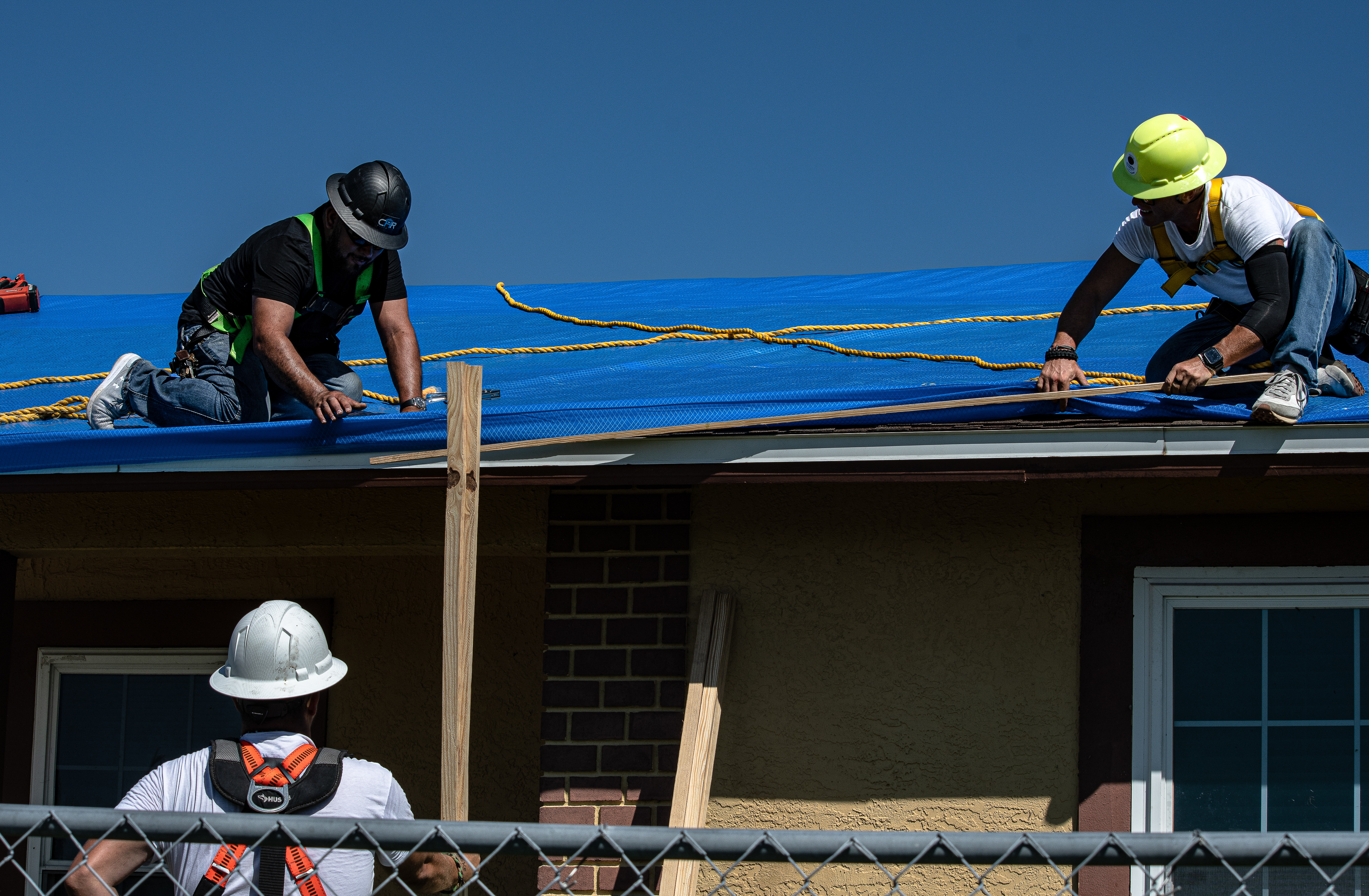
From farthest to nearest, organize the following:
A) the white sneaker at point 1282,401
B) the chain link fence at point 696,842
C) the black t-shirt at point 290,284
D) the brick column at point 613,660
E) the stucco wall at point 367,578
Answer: the stucco wall at point 367,578, the black t-shirt at point 290,284, the brick column at point 613,660, the white sneaker at point 1282,401, the chain link fence at point 696,842

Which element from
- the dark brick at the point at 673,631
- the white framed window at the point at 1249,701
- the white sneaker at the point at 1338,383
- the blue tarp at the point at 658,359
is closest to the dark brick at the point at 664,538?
the dark brick at the point at 673,631

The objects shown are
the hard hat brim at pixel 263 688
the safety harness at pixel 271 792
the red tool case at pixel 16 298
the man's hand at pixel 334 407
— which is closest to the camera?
the safety harness at pixel 271 792

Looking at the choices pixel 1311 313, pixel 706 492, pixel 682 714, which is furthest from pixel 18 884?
pixel 1311 313

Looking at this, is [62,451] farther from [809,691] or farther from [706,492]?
[809,691]

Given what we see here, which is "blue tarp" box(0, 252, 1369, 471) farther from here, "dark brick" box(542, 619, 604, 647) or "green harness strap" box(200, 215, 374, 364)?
"dark brick" box(542, 619, 604, 647)

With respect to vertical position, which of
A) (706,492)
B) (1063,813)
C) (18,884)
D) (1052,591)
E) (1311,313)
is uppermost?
(1311,313)

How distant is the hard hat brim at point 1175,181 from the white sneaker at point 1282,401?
0.80 metres

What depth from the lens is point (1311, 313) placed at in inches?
162

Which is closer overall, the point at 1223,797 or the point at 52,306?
the point at 1223,797

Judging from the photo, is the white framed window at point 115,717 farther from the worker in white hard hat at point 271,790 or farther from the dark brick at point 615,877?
the worker in white hard hat at point 271,790

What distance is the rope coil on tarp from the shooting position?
532 cm

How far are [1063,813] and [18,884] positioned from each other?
410cm

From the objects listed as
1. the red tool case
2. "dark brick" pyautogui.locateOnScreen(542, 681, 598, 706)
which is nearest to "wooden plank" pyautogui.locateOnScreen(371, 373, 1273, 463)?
"dark brick" pyautogui.locateOnScreen(542, 681, 598, 706)

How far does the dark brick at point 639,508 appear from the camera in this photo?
182 inches
